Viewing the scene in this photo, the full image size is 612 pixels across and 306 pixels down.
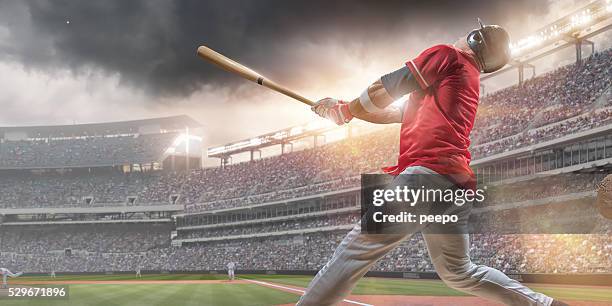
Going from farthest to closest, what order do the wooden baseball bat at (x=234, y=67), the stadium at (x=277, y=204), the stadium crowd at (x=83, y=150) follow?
the stadium crowd at (x=83, y=150) → the stadium at (x=277, y=204) → the wooden baseball bat at (x=234, y=67)

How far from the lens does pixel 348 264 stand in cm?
294

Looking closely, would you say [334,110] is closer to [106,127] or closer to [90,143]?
[90,143]

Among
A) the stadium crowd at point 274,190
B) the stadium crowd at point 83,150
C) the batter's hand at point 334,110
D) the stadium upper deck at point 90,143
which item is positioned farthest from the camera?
the stadium upper deck at point 90,143

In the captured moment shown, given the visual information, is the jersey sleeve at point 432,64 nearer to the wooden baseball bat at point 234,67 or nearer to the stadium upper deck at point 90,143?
the wooden baseball bat at point 234,67

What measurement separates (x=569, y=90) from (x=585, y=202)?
7114 millimetres

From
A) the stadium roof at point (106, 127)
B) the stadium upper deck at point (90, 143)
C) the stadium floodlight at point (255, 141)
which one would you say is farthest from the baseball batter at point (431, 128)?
the stadium roof at point (106, 127)

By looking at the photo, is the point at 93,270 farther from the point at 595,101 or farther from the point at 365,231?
the point at 365,231

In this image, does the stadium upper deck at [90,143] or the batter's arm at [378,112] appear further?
the stadium upper deck at [90,143]

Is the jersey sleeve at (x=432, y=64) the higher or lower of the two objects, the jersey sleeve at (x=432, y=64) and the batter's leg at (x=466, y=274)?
the higher

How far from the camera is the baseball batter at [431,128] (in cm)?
293

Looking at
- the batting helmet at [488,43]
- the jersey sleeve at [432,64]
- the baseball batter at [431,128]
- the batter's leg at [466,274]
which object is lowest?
the batter's leg at [466,274]

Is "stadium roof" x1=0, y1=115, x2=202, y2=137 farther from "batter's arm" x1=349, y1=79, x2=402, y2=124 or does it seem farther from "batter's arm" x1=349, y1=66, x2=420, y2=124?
"batter's arm" x1=349, y1=66, x2=420, y2=124

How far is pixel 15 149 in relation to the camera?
6044cm

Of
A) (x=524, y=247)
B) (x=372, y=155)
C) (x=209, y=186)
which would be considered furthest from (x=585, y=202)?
(x=209, y=186)
